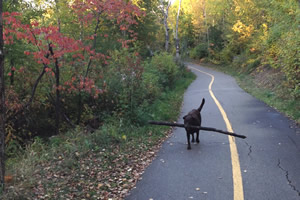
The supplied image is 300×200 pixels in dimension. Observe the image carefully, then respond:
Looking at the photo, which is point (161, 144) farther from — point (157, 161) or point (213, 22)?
point (213, 22)

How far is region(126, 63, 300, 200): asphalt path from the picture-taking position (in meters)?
4.80

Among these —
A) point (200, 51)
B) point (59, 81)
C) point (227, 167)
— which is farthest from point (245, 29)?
point (227, 167)

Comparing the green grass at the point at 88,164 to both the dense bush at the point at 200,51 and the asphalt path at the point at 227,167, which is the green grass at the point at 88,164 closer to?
the asphalt path at the point at 227,167

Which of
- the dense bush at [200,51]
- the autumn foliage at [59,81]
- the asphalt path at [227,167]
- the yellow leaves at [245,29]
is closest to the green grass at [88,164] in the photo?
the asphalt path at [227,167]

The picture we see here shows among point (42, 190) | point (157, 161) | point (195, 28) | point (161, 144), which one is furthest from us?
point (195, 28)

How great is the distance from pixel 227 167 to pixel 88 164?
3.00m

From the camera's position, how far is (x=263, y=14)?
2978 centimetres

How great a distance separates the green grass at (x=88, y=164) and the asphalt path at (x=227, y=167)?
0.43 m

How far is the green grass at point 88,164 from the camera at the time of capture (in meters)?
5.04

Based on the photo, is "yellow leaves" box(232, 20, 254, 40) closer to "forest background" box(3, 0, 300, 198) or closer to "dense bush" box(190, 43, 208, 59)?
"forest background" box(3, 0, 300, 198)

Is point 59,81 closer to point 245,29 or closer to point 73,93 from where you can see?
point 73,93

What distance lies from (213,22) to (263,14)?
65.6 ft

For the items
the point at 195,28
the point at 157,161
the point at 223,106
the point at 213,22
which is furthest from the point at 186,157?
the point at 195,28

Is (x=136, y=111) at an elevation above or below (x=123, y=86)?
below
